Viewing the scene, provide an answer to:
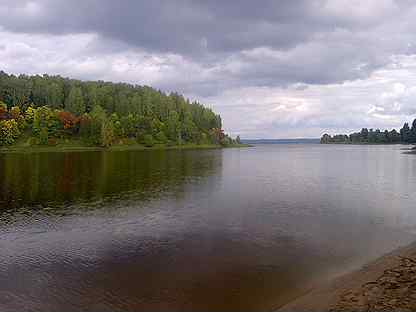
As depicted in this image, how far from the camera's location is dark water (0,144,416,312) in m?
17.2

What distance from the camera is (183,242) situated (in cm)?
2492

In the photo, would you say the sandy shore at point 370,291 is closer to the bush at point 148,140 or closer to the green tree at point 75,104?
the bush at point 148,140

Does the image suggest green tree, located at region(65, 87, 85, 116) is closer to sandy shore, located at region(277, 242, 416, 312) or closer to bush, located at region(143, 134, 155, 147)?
bush, located at region(143, 134, 155, 147)

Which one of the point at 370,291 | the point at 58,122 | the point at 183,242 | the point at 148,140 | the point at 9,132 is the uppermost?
the point at 58,122

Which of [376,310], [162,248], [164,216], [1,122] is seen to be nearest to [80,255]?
[162,248]

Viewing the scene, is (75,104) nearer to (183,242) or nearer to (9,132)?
(9,132)

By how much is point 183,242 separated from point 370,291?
12187mm

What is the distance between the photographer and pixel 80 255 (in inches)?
883

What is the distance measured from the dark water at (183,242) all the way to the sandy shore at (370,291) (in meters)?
0.99

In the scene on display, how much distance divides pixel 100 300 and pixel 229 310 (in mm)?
5631

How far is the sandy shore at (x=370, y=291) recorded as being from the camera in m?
14.5

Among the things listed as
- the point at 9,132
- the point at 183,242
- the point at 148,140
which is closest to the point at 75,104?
the point at 148,140

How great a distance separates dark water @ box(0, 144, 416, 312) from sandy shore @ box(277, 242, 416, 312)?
3.24ft

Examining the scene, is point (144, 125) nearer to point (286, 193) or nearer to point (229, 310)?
point (286, 193)
